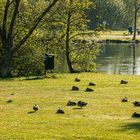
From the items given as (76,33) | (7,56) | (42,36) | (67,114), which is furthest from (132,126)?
(76,33)

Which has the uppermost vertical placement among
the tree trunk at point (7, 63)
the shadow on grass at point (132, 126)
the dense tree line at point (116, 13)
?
the dense tree line at point (116, 13)

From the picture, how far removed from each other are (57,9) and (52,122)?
20535 mm

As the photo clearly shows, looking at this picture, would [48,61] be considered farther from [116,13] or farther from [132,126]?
[116,13]

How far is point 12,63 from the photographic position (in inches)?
1251

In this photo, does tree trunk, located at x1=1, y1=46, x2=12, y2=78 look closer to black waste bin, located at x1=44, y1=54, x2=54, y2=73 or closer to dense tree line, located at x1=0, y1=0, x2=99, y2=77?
dense tree line, located at x1=0, y1=0, x2=99, y2=77

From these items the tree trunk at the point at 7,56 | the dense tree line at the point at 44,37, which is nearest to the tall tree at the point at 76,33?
the dense tree line at the point at 44,37

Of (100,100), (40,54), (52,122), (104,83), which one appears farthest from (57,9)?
(52,122)

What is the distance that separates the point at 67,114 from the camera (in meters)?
14.1

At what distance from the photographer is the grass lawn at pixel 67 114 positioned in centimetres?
1131

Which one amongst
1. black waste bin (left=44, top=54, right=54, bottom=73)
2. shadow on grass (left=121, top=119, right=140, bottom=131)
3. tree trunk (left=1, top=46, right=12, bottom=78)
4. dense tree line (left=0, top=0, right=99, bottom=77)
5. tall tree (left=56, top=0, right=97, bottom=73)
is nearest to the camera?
shadow on grass (left=121, top=119, right=140, bottom=131)

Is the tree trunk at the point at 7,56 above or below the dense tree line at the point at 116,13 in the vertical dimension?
below

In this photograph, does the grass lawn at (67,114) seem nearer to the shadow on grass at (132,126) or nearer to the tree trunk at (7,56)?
the shadow on grass at (132,126)

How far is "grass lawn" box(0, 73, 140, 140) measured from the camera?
445 inches

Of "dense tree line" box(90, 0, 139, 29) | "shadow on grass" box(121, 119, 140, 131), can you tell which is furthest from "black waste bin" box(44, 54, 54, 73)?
"dense tree line" box(90, 0, 139, 29)
